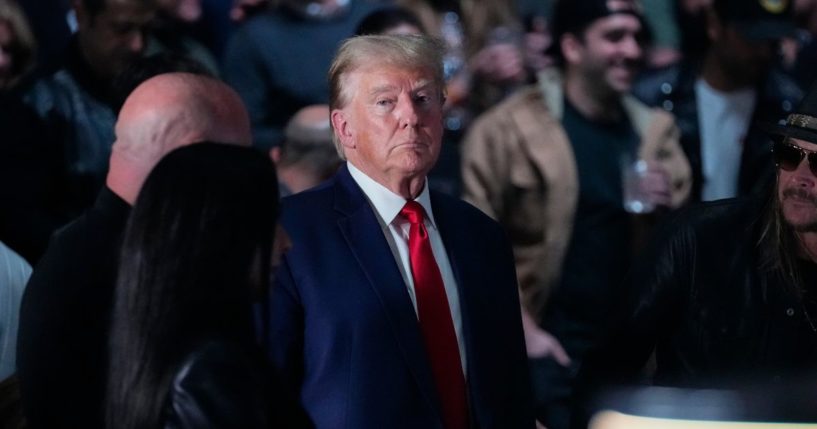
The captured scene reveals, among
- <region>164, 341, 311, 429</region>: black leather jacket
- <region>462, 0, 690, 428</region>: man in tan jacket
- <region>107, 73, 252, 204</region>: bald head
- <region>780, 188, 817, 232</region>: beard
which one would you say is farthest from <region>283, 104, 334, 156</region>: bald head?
<region>164, 341, 311, 429</region>: black leather jacket

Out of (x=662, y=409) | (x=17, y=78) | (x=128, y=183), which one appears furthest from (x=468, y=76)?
(x=662, y=409)

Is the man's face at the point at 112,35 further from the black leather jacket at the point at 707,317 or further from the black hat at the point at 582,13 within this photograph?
the black leather jacket at the point at 707,317

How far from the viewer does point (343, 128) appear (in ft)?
14.6

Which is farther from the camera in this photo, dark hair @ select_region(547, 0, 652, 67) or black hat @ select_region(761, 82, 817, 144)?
dark hair @ select_region(547, 0, 652, 67)

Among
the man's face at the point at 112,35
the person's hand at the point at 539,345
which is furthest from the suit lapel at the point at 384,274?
the man's face at the point at 112,35

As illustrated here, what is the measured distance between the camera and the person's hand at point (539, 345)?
6363mm

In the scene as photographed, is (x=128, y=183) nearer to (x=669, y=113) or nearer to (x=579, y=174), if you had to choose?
(x=579, y=174)

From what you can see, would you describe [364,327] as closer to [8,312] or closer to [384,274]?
[384,274]

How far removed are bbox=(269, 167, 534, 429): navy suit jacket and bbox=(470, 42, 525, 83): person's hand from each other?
3.16 metres

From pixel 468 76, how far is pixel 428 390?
348 cm

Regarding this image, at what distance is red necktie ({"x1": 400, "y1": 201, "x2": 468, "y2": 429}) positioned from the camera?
14.0 ft

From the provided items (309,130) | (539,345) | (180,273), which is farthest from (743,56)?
(180,273)

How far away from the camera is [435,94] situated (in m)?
4.46

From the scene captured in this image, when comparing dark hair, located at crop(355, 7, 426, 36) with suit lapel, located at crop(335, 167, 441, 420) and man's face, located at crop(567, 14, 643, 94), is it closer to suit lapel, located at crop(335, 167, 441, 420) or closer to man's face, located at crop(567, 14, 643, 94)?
man's face, located at crop(567, 14, 643, 94)
